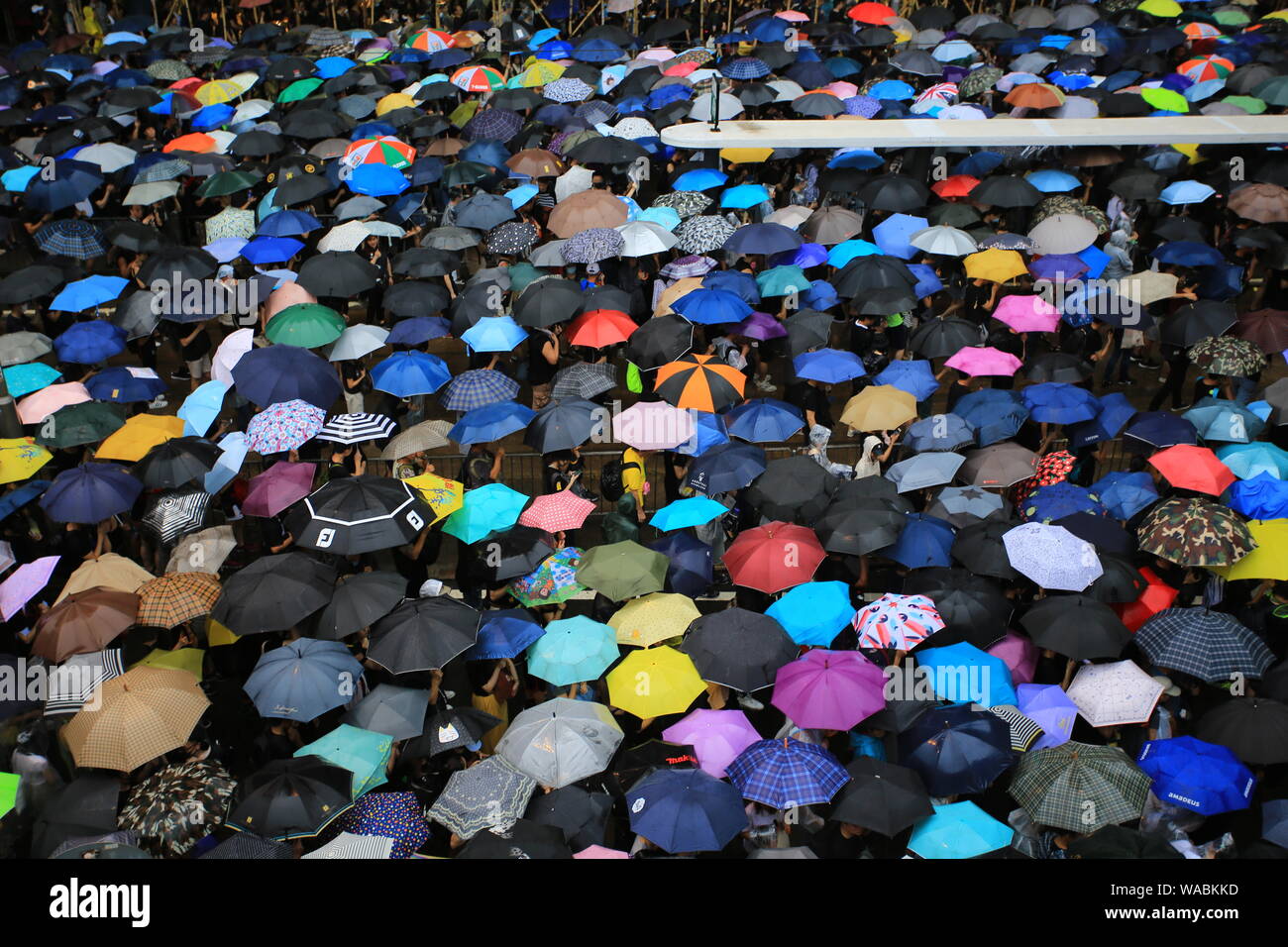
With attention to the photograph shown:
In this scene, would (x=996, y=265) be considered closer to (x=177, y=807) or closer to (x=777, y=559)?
(x=777, y=559)

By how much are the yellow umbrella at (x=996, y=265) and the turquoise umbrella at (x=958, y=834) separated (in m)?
7.16

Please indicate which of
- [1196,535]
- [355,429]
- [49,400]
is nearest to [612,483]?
[355,429]

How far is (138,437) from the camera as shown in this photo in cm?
1016

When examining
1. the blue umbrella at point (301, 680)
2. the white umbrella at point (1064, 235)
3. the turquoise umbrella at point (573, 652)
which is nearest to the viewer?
the blue umbrella at point (301, 680)

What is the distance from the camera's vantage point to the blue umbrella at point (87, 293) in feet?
40.5

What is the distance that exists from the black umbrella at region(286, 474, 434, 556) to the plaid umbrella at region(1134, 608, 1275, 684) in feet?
17.1

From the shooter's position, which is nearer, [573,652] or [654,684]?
[654,684]

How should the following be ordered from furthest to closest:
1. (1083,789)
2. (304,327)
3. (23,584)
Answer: (304,327) < (23,584) < (1083,789)

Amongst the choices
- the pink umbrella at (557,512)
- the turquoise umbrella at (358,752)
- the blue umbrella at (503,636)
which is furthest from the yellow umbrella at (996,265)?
the turquoise umbrella at (358,752)

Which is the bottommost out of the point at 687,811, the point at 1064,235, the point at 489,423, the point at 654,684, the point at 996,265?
Result: the point at 654,684

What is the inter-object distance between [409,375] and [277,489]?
1940 millimetres

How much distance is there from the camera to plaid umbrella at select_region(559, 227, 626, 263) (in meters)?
12.4

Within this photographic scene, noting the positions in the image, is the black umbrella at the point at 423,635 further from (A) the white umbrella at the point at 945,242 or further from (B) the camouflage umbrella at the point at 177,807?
(A) the white umbrella at the point at 945,242

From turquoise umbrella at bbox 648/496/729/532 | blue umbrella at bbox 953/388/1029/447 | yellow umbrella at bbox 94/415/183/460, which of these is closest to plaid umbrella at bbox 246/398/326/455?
yellow umbrella at bbox 94/415/183/460
